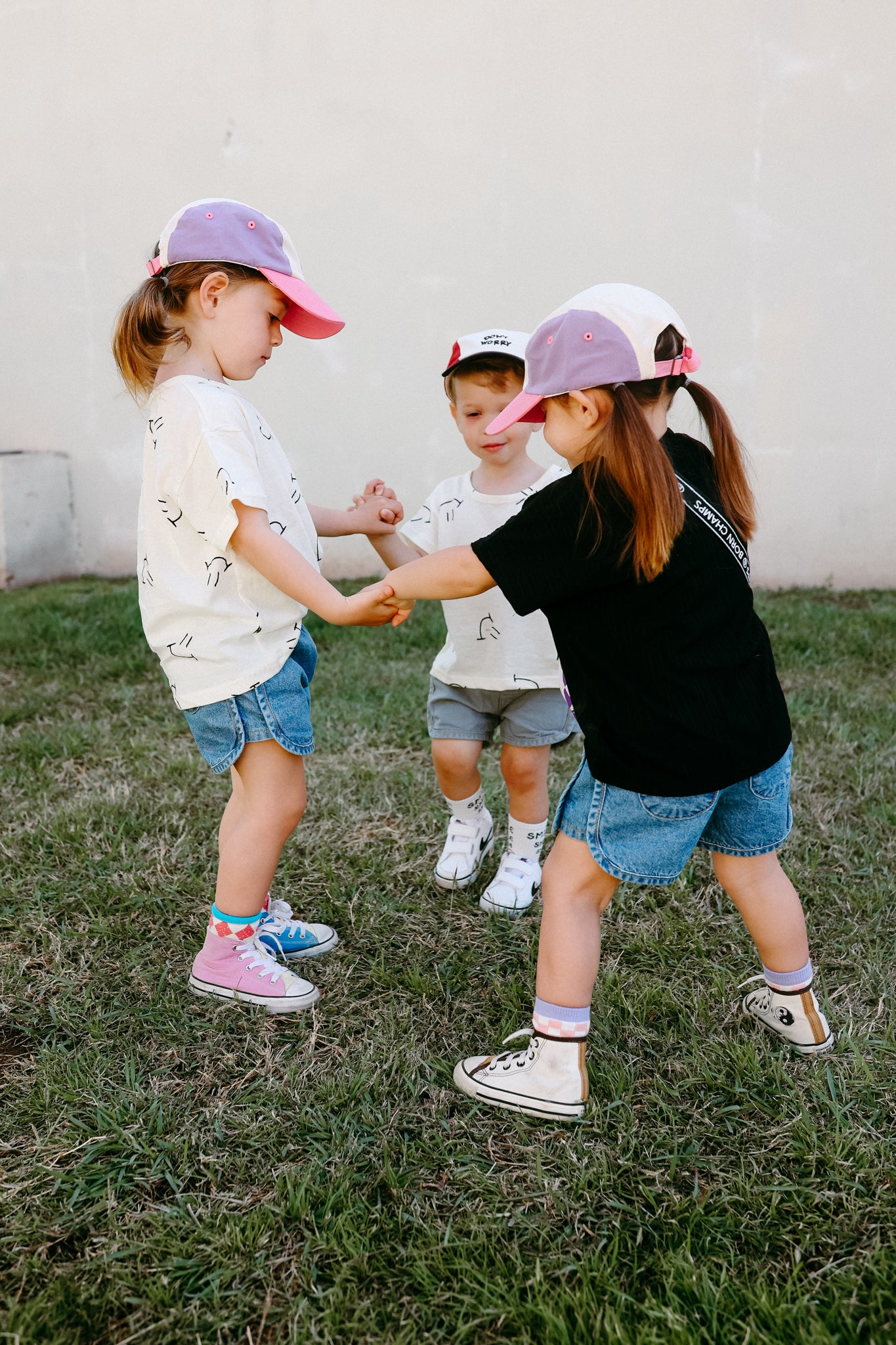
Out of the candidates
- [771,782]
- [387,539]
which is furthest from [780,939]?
[387,539]

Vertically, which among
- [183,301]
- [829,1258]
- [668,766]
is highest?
[183,301]

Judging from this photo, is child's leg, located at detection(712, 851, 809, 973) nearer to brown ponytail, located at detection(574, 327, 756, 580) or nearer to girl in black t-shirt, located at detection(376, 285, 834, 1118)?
girl in black t-shirt, located at detection(376, 285, 834, 1118)

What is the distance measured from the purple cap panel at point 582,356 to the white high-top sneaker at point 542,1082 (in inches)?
40.7

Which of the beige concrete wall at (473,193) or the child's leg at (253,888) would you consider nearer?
the child's leg at (253,888)

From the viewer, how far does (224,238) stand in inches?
72.3

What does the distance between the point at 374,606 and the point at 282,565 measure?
180mm

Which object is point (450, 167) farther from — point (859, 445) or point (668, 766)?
point (668, 766)

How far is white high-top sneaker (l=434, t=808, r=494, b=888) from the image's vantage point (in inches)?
97.7

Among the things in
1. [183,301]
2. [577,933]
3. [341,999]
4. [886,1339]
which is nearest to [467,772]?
[341,999]

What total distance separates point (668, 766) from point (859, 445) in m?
5.23

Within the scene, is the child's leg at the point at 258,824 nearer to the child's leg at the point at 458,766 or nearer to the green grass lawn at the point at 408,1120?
the green grass lawn at the point at 408,1120

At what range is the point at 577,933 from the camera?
1673 millimetres

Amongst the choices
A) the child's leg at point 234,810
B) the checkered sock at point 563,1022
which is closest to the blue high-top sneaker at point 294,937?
the child's leg at point 234,810

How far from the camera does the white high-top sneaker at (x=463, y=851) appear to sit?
248 centimetres
